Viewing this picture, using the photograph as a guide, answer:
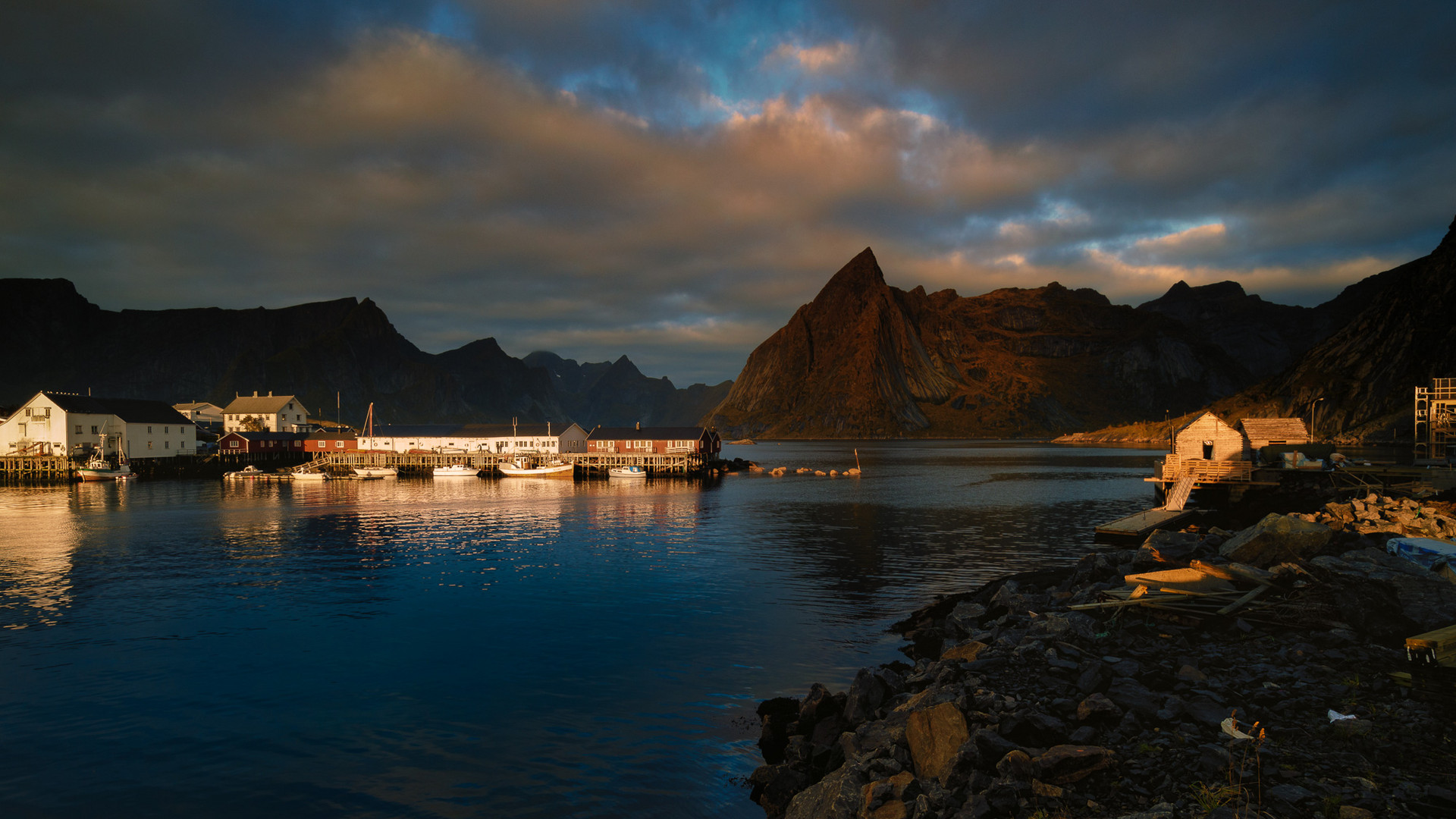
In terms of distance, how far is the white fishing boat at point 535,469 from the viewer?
118 meters

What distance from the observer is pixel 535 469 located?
120562 millimetres

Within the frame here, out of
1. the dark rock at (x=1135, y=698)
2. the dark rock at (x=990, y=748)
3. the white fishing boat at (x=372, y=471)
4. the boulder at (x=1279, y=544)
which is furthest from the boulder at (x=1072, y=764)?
the white fishing boat at (x=372, y=471)

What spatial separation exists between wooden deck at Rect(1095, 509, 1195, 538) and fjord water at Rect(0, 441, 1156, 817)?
2832 mm

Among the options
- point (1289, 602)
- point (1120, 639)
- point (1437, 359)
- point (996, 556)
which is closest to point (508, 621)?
point (1120, 639)

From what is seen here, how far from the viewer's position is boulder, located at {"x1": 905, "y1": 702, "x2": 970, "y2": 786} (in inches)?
448

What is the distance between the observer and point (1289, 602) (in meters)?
15.4

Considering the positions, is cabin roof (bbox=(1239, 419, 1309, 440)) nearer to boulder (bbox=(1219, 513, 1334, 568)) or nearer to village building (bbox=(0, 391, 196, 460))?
boulder (bbox=(1219, 513, 1334, 568))

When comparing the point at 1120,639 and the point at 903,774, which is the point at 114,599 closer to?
the point at 903,774

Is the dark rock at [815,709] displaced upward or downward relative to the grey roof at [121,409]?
downward

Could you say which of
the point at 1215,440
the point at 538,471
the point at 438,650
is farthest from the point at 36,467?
the point at 1215,440

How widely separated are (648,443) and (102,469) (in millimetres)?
89933

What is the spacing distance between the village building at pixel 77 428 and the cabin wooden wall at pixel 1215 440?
163 m

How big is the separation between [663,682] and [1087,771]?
13923 mm

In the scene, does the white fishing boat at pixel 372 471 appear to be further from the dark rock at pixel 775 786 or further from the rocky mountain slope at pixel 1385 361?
the rocky mountain slope at pixel 1385 361
